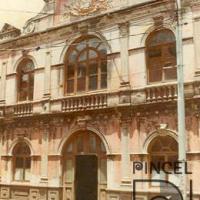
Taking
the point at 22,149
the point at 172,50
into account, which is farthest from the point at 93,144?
the point at 172,50

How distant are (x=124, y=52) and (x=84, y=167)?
15.3 ft

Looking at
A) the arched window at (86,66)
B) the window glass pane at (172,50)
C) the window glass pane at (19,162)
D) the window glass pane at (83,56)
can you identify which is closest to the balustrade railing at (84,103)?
the arched window at (86,66)

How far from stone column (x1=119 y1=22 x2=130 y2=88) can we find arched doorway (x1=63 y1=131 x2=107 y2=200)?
246 centimetres

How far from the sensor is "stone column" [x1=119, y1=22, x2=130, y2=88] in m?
14.8

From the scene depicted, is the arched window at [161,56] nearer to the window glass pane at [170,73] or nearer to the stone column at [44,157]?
the window glass pane at [170,73]

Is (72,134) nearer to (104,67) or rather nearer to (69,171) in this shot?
(69,171)

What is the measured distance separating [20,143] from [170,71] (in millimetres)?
7479

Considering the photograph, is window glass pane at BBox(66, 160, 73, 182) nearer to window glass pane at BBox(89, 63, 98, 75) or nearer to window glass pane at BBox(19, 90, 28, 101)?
window glass pane at BBox(89, 63, 98, 75)

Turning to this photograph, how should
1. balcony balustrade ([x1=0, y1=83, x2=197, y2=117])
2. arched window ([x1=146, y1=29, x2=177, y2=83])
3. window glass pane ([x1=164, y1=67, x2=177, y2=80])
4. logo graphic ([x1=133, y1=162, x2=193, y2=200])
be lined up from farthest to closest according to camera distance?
arched window ([x1=146, y1=29, x2=177, y2=83]), window glass pane ([x1=164, y1=67, x2=177, y2=80]), balcony balustrade ([x1=0, y1=83, x2=197, y2=117]), logo graphic ([x1=133, y1=162, x2=193, y2=200])

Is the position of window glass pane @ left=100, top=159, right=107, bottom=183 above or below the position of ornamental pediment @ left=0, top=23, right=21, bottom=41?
below

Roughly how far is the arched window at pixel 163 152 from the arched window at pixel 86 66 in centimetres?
321

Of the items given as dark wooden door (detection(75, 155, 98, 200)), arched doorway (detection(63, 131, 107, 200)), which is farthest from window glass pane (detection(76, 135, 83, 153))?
dark wooden door (detection(75, 155, 98, 200))

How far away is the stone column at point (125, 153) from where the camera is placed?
46.0ft

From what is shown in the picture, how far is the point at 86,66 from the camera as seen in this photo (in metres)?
16.2
